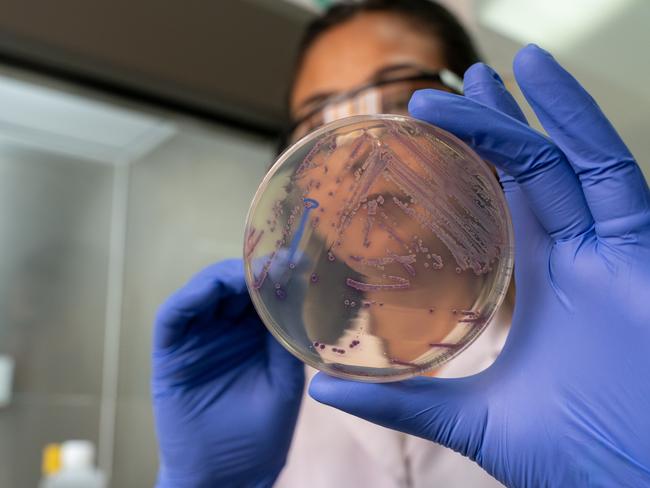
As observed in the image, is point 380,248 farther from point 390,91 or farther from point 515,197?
point 390,91

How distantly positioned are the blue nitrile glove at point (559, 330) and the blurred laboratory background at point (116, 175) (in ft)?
2.92

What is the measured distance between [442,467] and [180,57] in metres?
1.30

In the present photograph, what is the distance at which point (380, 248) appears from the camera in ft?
1.83

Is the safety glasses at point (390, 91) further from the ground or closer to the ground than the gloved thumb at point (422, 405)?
further from the ground

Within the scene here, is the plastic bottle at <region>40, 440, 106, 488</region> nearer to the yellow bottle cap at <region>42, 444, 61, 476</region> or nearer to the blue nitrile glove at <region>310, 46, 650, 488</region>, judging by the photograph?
the yellow bottle cap at <region>42, 444, 61, 476</region>

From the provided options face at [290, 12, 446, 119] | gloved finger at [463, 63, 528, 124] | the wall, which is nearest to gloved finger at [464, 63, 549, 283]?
gloved finger at [463, 63, 528, 124]

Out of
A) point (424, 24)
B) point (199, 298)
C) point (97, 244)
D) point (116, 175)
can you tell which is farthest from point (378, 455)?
point (116, 175)

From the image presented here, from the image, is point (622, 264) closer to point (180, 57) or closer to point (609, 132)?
point (609, 132)

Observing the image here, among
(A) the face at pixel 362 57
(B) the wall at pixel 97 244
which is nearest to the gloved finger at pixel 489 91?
(A) the face at pixel 362 57

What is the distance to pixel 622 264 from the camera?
0.56 meters

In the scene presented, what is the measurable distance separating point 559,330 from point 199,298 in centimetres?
42

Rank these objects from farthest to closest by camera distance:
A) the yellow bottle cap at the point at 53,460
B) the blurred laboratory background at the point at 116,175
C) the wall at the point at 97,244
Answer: the wall at the point at 97,244, the yellow bottle cap at the point at 53,460, the blurred laboratory background at the point at 116,175

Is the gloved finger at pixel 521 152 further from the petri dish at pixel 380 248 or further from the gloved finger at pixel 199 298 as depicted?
the gloved finger at pixel 199 298

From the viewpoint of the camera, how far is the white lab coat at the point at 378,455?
0.96 meters
